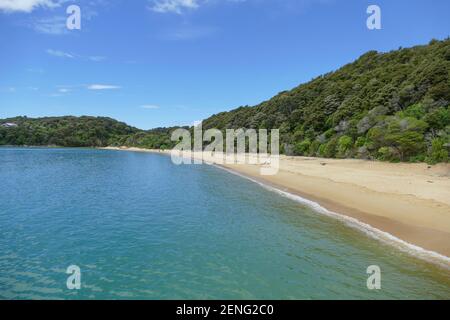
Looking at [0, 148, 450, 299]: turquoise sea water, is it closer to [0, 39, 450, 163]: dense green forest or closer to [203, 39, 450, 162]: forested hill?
[0, 39, 450, 163]: dense green forest

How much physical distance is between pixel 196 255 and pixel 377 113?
137 feet

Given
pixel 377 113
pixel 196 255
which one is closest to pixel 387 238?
pixel 196 255

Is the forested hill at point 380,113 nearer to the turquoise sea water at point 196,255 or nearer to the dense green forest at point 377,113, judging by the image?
the dense green forest at point 377,113

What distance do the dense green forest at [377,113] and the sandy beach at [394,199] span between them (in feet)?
17.1

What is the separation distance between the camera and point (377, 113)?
43.8 meters

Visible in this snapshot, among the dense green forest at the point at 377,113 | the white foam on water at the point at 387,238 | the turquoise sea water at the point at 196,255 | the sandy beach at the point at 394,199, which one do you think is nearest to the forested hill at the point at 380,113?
the dense green forest at the point at 377,113

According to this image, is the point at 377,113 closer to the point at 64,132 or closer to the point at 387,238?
the point at 387,238

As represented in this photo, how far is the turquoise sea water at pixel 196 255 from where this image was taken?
7.52 meters

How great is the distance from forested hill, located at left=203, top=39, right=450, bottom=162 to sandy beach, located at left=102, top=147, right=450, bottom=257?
18.1 ft

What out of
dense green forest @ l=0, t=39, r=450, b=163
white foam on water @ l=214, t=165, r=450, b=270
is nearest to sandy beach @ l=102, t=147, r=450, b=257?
white foam on water @ l=214, t=165, r=450, b=270

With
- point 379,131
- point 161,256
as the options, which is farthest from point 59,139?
point 161,256

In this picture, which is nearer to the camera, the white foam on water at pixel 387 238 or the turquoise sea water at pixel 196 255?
the turquoise sea water at pixel 196 255

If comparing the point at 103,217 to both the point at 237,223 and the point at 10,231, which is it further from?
the point at 237,223
